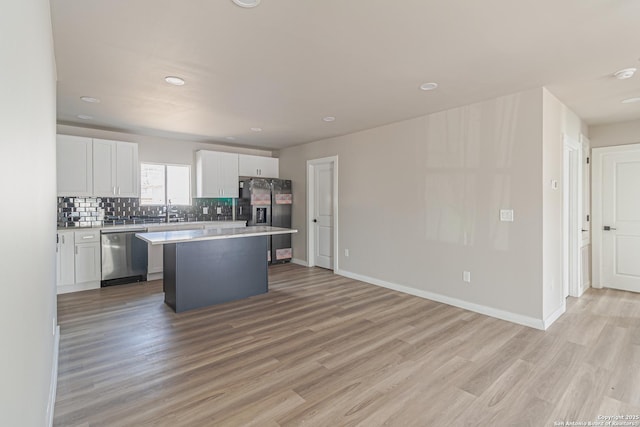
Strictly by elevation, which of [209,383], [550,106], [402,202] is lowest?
[209,383]

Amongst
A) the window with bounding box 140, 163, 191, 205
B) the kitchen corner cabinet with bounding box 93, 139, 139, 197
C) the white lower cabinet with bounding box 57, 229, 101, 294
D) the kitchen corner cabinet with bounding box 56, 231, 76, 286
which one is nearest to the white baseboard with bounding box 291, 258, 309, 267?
the window with bounding box 140, 163, 191, 205

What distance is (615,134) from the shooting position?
469 centimetres

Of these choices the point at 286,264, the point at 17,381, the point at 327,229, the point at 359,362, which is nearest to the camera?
the point at 17,381

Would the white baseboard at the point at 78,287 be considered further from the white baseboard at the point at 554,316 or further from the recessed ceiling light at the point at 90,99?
the white baseboard at the point at 554,316

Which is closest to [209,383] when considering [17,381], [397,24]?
[17,381]

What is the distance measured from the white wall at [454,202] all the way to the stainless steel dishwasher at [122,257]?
3371 millimetres

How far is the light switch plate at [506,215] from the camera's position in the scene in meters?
3.60

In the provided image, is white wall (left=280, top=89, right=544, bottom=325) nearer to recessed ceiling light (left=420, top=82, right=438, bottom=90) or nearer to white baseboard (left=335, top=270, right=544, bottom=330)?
white baseboard (left=335, top=270, right=544, bottom=330)

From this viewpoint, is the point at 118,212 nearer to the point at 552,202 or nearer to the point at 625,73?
the point at 552,202

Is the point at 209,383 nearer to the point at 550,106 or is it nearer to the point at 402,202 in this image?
the point at 402,202

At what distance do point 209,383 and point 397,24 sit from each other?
9.48ft

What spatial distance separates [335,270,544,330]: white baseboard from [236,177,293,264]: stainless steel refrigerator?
6.58ft

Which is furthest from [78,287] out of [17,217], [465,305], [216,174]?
[465,305]

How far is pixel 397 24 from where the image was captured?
2189 mm
